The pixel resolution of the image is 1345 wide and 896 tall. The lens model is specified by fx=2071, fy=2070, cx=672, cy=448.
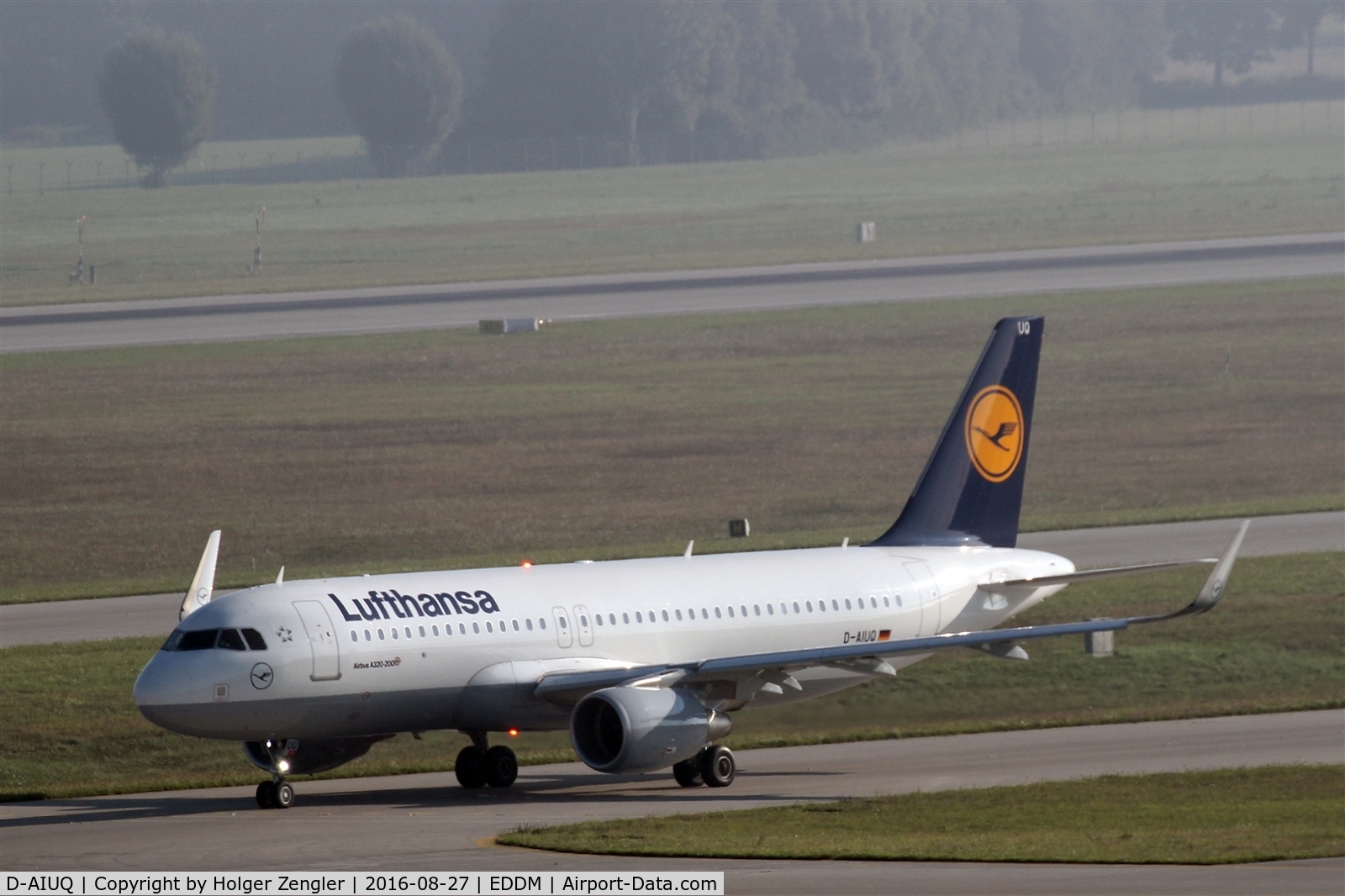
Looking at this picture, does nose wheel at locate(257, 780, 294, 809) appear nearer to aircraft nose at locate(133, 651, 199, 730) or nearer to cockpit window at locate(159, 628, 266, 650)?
aircraft nose at locate(133, 651, 199, 730)

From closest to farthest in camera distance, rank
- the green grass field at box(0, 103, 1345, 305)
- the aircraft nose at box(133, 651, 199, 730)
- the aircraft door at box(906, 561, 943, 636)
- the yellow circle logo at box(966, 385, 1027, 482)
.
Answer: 1. the aircraft nose at box(133, 651, 199, 730)
2. the aircraft door at box(906, 561, 943, 636)
3. the yellow circle logo at box(966, 385, 1027, 482)
4. the green grass field at box(0, 103, 1345, 305)

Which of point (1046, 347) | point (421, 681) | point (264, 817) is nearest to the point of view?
point (264, 817)

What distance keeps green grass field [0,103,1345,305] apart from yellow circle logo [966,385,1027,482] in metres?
79.2

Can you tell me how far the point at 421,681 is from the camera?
113 feet

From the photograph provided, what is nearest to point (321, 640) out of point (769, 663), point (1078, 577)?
point (769, 663)

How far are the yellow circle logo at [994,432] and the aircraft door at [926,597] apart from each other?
3239mm

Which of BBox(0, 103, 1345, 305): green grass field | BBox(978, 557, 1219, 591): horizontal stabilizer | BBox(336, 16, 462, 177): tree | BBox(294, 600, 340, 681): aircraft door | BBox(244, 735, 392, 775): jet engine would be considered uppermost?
BBox(336, 16, 462, 177): tree

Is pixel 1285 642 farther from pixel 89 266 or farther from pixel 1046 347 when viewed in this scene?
pixel 89 266

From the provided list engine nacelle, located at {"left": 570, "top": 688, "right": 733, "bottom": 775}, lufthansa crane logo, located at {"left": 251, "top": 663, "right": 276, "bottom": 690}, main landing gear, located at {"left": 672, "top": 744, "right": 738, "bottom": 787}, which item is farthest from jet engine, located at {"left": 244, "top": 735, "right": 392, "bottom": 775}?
main landing gear, located at {"left": 672, "top": 744, "right": 738, "bottom": 787}

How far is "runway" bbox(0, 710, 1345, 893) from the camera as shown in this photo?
82.1 ft

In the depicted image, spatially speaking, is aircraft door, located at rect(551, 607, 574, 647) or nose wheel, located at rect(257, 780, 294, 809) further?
aircraft door, located at rect(551, 607, 574, 647)

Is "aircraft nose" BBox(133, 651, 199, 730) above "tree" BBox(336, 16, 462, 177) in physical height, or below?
below

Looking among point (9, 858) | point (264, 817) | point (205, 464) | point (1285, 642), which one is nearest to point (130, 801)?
point (264, 817)

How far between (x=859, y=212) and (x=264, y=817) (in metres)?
142
